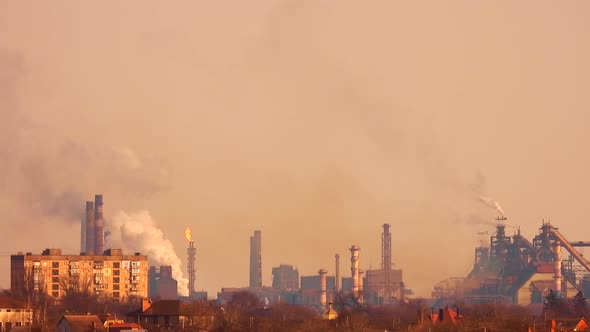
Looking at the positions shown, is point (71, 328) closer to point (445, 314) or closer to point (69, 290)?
point (445, 314)

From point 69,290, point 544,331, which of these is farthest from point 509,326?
point 69,290

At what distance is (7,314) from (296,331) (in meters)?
28.0

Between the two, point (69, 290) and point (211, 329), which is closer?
point (211, 329)

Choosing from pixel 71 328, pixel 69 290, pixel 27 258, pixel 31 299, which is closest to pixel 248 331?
pixel 71 328

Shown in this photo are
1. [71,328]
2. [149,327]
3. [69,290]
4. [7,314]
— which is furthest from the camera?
[69,290]

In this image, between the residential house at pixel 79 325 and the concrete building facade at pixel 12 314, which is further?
the concrete building facade at pixel 12 314

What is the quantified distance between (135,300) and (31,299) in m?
63.9

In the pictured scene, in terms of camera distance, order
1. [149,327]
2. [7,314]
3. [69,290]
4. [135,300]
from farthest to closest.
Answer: [135,300] < [69,290] < [7,314] < [149,327]

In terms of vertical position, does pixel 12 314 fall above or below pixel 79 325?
above

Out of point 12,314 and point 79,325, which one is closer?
point 79,325

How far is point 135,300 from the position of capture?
18850 centimetres

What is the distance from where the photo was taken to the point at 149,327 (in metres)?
107

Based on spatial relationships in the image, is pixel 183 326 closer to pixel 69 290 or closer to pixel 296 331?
pixel 296 331

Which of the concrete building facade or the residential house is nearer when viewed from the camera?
the residential house
